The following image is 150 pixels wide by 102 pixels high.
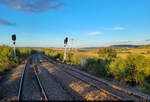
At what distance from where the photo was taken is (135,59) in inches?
376

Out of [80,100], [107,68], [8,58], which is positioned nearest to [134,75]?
[107,68]

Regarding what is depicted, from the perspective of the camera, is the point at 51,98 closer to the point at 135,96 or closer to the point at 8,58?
the point at 135,96

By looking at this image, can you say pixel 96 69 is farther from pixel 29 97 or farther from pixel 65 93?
pixel 29 97

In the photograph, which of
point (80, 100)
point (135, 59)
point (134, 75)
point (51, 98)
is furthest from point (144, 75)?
point (51, 98)

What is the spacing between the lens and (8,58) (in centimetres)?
1872

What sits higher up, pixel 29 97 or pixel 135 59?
pixel 135 59

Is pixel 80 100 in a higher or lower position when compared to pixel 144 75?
lower

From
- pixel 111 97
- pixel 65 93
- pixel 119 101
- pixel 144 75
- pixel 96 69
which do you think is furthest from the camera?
pixel 96 69

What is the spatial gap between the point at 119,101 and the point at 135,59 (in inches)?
238

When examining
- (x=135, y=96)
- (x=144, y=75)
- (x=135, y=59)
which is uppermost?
(x=135, y=59)

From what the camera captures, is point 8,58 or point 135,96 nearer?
point 135,96

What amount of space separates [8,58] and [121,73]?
2046cm

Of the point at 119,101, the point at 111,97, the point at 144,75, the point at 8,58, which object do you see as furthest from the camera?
the point at 8,58

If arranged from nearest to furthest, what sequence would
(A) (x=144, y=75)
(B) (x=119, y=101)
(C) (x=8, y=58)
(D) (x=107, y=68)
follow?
(B) (x=119, y=101) → (A) (x=144, y=75) → (D) (x=107, y=68) → (C) (x=8, y=58)
